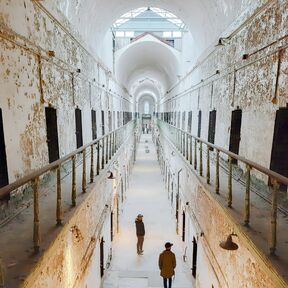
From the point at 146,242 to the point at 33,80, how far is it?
7.45 metres

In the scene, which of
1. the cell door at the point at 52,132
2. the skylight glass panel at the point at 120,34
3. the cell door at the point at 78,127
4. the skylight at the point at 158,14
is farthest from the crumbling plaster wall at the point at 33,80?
the skylight at the point at 158,14

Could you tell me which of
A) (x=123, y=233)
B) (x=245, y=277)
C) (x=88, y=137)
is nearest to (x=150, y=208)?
(x=123, y=233)

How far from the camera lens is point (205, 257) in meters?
5.82

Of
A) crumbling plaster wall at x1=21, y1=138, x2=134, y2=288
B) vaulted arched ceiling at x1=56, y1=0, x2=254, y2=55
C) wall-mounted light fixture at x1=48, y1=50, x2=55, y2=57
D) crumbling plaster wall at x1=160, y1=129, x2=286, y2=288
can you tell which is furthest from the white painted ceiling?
crumbling plaster wall at x1=21, y1=138, x2=134, y2=288

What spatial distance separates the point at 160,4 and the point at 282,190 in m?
10.2

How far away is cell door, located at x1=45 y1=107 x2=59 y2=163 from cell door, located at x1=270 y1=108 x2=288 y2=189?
4363 mm

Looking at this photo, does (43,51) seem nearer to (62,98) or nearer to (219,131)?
(62,98)

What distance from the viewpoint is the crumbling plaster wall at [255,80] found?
459cm

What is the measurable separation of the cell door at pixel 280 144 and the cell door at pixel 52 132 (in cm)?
436

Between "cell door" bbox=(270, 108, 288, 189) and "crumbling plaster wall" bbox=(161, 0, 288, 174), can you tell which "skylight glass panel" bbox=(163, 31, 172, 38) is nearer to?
"crumbling plaster wall" bbox=(161, 0, 288, 174)

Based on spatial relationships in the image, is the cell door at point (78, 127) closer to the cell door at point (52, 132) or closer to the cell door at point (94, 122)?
the cell door at point (94, 122)

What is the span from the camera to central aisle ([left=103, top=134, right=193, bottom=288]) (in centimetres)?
803

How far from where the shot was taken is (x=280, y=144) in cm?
474

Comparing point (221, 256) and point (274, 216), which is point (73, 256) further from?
point (274, 216)
